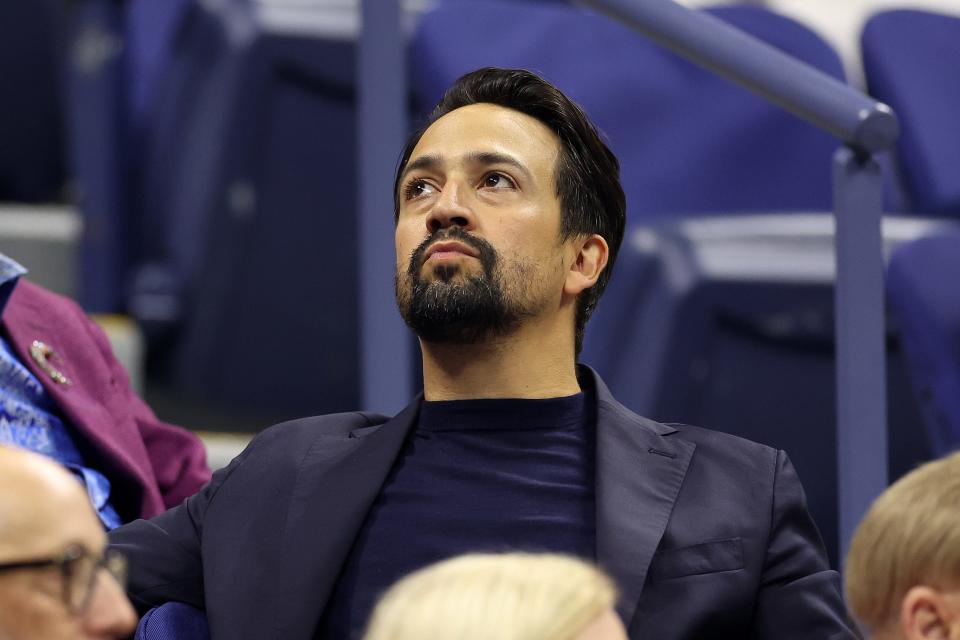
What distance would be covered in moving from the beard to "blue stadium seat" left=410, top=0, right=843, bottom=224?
0.52 metres

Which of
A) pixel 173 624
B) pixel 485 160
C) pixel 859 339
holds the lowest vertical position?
pixel 173 624

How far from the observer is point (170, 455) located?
970 millimetres

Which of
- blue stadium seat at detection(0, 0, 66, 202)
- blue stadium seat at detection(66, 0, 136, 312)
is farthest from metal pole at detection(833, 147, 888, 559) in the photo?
blue stadium seat at detection(0, 0, 66, 202)

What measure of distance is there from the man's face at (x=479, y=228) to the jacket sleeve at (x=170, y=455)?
192 millimetres

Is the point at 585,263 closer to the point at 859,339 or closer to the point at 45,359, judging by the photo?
the point at 859,339

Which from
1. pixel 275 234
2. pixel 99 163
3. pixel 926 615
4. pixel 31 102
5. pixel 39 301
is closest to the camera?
pixel 926 615

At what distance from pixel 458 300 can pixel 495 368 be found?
5cm

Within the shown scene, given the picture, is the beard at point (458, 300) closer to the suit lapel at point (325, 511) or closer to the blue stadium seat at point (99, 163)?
the suit lapel at point (325, 511)

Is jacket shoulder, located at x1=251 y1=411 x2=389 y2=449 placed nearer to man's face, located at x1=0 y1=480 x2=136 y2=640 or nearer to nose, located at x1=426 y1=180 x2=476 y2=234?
nose, located at x1=426 y1=180 x2=476 y2=234

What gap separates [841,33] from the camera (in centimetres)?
228

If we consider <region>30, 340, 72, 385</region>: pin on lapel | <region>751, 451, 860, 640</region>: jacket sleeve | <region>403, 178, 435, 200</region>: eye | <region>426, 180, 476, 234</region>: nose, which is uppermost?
<region>403, 178, 435, 200</region>: eye

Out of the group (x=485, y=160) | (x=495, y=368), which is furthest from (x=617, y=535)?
(x=485, y=160)

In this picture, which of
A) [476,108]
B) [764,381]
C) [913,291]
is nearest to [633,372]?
[764,381]

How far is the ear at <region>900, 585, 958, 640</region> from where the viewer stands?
566mm
